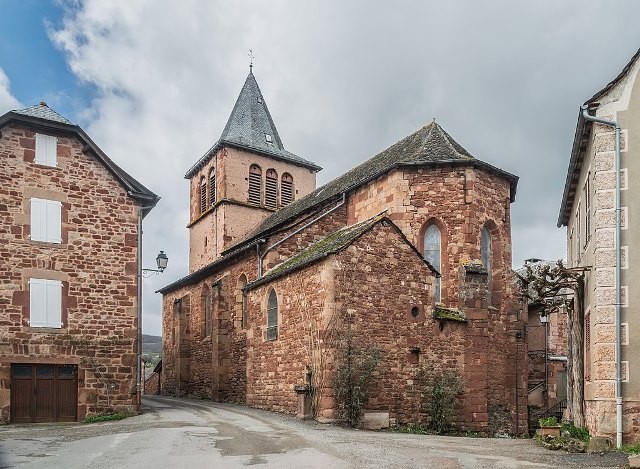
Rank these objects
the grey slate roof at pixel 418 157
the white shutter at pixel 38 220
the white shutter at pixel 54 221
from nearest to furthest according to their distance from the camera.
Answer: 1. the white shutter at pixel 38 220
2. the white shutter at pixel 54 221
3. the grey slate roof at pixel 418 157

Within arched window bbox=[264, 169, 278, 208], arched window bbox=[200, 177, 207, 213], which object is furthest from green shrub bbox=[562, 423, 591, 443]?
arched window bbox=[200, 177, 207, 213]

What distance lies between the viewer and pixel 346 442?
13766mm

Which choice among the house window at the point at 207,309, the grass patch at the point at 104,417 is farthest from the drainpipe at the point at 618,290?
the house window at the point at 207,309

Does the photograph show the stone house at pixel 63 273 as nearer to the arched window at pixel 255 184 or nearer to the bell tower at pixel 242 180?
the bell tower at pixel 242 180

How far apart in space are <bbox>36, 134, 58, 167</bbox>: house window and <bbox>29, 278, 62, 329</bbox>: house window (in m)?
3.50

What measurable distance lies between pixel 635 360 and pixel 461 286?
8249 mm

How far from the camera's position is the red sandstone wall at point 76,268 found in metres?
19.1

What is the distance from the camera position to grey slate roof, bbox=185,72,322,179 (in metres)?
39.4

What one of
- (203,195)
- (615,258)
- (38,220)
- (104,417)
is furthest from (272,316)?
(203,195)

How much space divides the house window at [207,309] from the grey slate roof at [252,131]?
10.4 meters

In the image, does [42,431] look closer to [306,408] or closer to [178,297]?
[306,408]

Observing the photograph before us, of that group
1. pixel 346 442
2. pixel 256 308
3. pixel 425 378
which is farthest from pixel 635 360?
pixel 256 308

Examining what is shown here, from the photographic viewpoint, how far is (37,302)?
19.3 m

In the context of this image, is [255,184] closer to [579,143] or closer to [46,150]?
[46,150]
